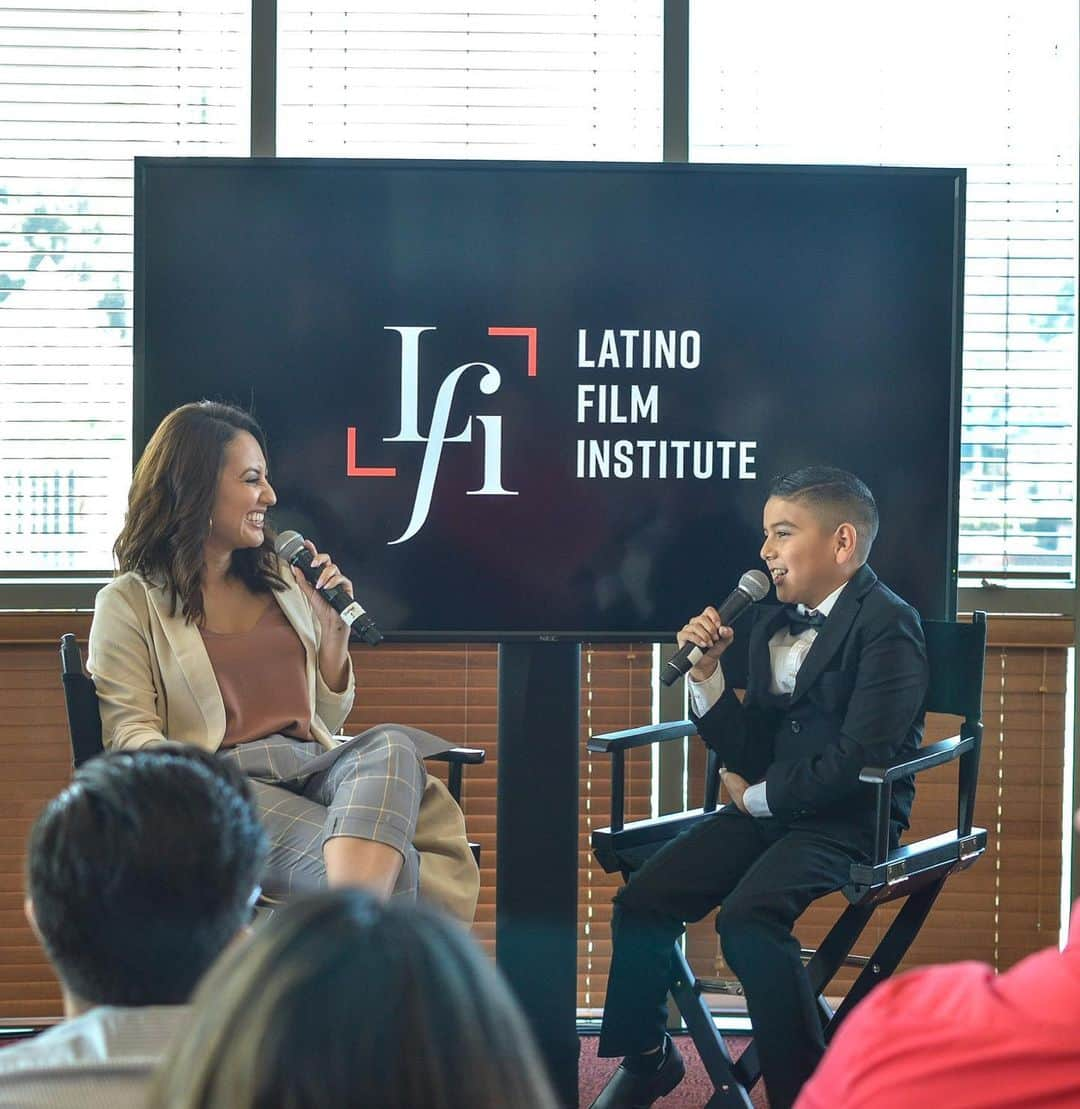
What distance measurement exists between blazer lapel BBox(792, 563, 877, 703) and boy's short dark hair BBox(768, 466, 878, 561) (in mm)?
100

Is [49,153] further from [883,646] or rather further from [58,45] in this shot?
[883,646]

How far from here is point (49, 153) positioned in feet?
11.9

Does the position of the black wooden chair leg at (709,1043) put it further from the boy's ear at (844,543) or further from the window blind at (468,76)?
the window blind at (468,76)

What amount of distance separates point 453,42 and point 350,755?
2.05 m

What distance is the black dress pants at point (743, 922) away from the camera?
2.63 meters

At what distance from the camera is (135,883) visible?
105 cm

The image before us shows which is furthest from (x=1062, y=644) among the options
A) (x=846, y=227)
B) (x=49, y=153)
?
(x=49, y=153)

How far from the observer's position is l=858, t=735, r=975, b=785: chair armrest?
2551mm

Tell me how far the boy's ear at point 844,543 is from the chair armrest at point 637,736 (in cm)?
50

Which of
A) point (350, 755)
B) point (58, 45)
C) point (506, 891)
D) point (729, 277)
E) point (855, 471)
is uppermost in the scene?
point (58, 45)

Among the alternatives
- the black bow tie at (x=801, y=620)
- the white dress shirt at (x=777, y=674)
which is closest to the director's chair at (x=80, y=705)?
the white dress shirt at (x=777, y=674)

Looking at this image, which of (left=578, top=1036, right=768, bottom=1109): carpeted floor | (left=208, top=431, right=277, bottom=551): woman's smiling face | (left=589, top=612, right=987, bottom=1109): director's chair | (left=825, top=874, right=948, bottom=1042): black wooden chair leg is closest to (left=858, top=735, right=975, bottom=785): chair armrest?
(left=589, top=612, right=987, bottom=1109): director's chair

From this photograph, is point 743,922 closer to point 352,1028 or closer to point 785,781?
point 785,781

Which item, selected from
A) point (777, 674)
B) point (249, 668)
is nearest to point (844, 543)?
point (777, 674)
